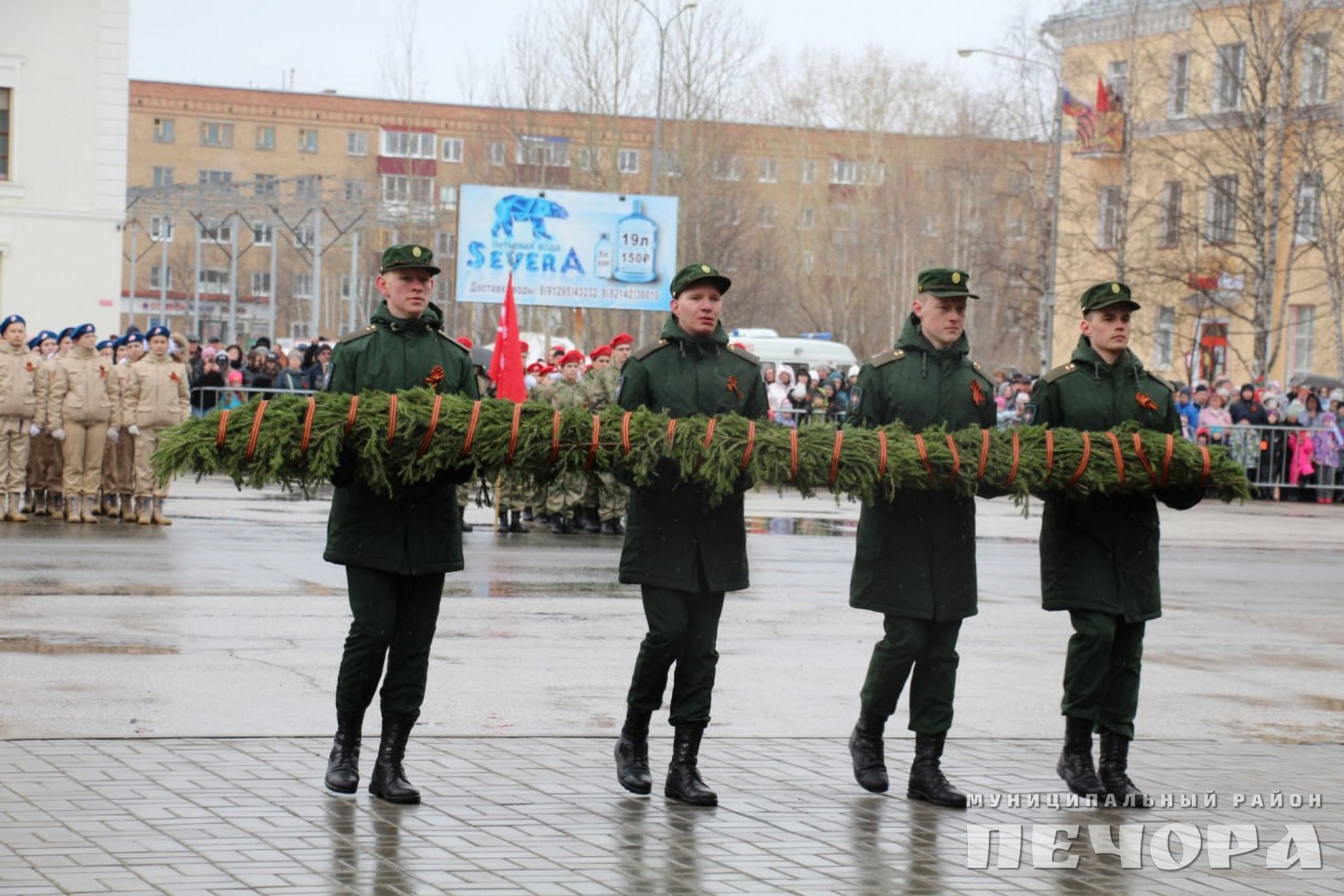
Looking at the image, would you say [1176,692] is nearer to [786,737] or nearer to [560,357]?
[786,737]

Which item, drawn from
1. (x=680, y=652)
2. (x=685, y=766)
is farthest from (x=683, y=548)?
(x=685, y=766)

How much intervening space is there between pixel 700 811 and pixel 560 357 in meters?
15.0

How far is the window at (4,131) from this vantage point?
38.8 meters

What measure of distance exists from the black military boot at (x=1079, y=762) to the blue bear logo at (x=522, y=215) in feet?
89.1

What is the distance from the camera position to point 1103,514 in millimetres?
7816

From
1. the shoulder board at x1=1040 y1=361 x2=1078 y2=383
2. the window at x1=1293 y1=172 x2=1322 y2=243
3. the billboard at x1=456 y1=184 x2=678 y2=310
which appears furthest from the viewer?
the window at x1=1293 y1=172 x2=1322 y2=243

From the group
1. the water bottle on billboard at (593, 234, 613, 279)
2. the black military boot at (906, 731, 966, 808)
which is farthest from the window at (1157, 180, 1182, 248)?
the black military boot at (906, 731, 966, 808)

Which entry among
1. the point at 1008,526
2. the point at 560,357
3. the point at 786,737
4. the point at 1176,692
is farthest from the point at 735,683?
the point at 1008,526

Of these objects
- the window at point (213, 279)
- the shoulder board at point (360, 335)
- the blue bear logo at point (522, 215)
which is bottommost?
the shoulder board at point (360, 335)

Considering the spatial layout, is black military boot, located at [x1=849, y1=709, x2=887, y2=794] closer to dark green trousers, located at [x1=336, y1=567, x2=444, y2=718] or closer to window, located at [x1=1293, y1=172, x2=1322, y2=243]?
dark green trousers, located at [x1=336, y1=567, x2=444, y2=718]

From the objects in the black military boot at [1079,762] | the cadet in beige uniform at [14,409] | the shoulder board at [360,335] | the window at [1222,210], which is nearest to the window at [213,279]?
A: the window at [1222,210]

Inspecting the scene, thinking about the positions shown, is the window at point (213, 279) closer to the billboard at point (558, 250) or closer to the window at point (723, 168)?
the window at point (723, 168)

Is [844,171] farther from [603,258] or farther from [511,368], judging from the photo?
[511,368]

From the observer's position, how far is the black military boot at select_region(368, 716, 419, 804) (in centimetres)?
718
